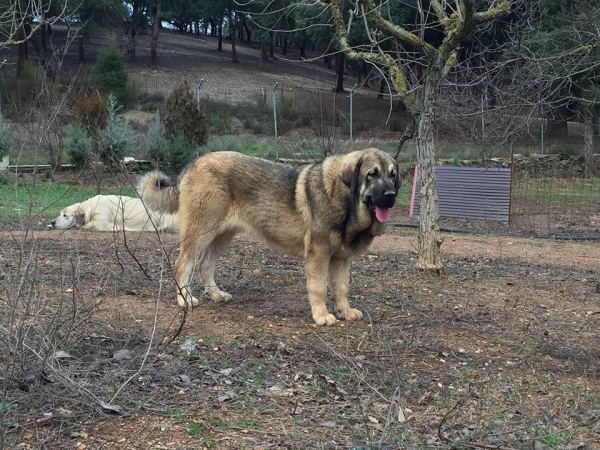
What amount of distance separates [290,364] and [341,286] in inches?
56.9

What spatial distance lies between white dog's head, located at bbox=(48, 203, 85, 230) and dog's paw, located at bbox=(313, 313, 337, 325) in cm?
710

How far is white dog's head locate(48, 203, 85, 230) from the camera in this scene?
1243 cm

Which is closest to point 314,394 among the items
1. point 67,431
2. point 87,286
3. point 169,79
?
point 67,431

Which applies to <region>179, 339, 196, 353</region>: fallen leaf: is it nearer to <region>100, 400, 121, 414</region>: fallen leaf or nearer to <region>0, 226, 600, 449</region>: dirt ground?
<region>0, 226, 600, 449</region>: dirt ground

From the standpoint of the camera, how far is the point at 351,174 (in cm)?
640

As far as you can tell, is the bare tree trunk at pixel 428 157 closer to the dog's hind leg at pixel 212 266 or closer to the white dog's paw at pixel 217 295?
the dog's hind leg at pixel 212 266

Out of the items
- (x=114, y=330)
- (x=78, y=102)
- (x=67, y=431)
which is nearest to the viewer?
(x=67, y=431)

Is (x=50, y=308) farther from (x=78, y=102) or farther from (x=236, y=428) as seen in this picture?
(x=78, y=102)

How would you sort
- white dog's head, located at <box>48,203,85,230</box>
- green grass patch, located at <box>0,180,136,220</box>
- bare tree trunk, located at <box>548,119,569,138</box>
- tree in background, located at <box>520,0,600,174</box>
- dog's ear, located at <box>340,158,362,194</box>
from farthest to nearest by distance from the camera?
bare tree trunk, located at <box>548,119,569,138</box>
green grass patch, located at <box>0,180,136,220</box>
white dog's head, located at <box>48,203,85,230</box>
tree in background, located at <box>520,0,600,174</box>
dog's ear, located at <box>340,158,362,194</box>

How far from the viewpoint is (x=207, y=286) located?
6.74m

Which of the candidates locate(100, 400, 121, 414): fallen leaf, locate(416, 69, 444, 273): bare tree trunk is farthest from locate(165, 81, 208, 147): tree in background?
locate(100, 400, 121, 414): fallen leaf

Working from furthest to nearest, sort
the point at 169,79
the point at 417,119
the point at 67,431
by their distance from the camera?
the point at 169,79, the point at 417,119, the point at 67,431

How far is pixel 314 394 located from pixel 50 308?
261 centimetres

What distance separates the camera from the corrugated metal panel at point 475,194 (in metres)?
16.3
